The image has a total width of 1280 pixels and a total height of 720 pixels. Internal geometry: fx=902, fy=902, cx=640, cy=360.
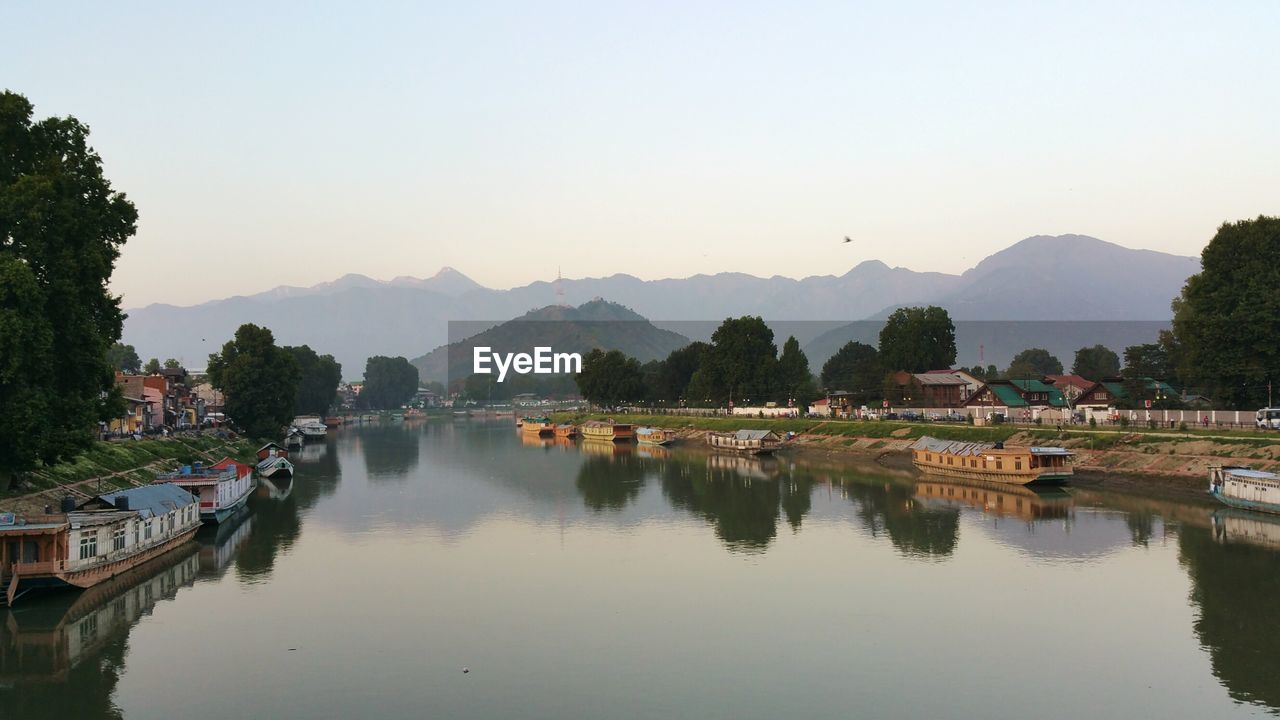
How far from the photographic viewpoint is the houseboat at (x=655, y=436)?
5709 inches

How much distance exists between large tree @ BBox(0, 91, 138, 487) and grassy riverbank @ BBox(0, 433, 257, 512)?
6.78 feet

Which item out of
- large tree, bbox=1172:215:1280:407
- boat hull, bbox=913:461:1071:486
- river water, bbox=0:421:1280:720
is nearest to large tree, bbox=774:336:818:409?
boat hull, bbox=913:461:1071:486

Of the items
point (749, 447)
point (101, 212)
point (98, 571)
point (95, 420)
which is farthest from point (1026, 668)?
point (749, 447)

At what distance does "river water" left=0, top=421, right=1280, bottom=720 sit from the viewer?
25891 millimetres

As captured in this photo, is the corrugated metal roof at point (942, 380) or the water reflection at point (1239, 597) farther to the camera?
the corrugated metal roof at point (942, 380)

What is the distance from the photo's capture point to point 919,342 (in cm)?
16488

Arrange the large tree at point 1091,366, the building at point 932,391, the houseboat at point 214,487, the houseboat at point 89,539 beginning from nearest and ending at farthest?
the houseboat at point 89,539 < the houseboat at point 214,487 < the building at point 932,391 < the large tree at point 1091,366

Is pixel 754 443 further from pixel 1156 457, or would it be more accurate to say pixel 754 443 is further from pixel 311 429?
pixel 311 429

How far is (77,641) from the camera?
31.8 m

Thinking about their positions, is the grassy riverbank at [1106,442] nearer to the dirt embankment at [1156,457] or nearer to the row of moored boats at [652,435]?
the dirt embankment at [1156,457]

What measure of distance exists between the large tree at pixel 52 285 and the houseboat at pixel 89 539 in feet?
14.1

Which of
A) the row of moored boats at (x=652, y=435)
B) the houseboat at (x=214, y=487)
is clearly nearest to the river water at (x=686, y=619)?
the houseboat at (x=214, y=487)

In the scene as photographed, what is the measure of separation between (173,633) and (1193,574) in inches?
1688

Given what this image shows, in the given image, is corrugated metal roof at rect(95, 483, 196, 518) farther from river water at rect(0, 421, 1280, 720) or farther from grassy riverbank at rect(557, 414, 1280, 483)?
grassy riverbank at rect(557, 414, 1280, 483)
